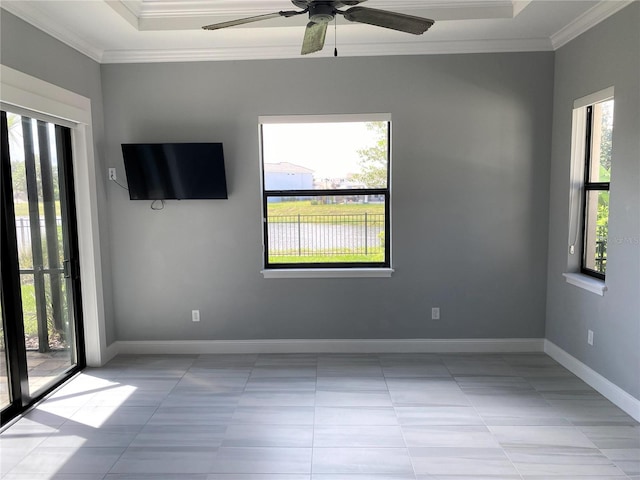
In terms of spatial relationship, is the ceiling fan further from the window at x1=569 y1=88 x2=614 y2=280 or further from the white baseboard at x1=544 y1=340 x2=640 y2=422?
the white baseboard at x1=544 y1=340 x2=640 y2=422

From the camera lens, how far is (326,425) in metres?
2.90

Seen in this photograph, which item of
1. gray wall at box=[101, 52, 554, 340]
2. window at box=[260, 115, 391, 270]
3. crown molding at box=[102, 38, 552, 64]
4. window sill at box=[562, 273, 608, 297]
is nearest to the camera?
window sill at box=[562, 273, 608, 297]

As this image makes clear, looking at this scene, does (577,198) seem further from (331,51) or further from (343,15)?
(343,15)

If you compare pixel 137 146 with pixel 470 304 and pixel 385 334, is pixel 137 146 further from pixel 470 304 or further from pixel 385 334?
pixel 470 304

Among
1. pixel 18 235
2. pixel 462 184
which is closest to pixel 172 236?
pixel 18 235

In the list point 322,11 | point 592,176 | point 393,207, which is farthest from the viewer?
point 393,207

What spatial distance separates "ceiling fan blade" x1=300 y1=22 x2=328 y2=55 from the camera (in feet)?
7.27

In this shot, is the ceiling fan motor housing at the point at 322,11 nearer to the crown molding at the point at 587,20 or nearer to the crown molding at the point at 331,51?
the crown molding at the point at 331,51

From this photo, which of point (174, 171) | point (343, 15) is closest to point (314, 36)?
point (343, 15)

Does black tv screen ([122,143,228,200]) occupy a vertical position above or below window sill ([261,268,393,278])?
above

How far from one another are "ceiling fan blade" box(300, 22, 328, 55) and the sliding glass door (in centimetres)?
210

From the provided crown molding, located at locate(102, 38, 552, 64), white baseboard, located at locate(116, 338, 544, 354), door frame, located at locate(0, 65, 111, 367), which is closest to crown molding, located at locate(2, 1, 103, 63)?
crown molding, located at locate(102, 38, 552, 64)

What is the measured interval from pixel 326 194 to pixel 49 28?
2538mm

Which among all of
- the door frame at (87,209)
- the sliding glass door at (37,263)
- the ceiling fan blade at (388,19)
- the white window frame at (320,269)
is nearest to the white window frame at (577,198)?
the white window frame at (320,269)
